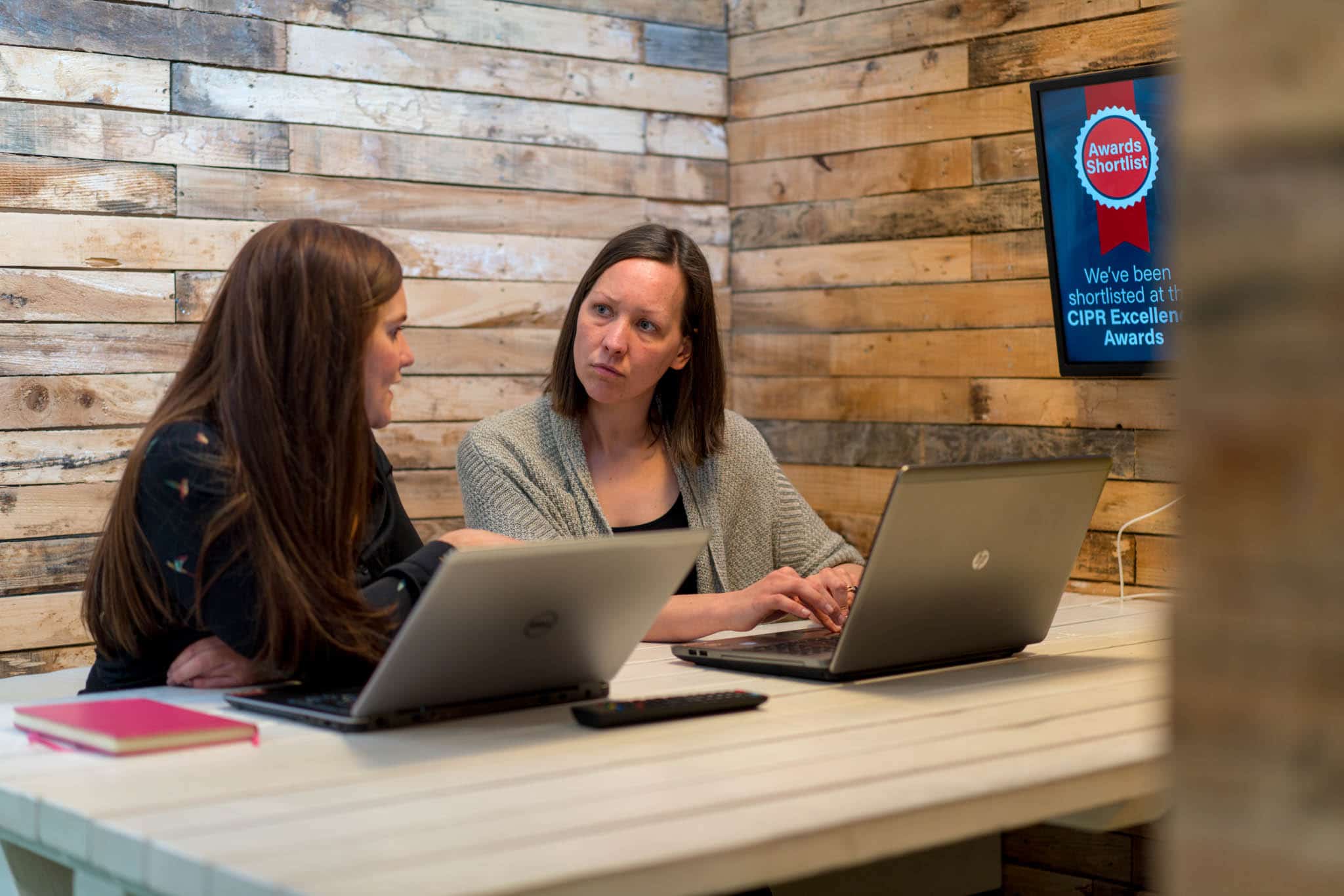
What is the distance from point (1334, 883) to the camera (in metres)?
0.65

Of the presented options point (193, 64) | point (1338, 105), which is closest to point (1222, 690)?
point (1338, 105)

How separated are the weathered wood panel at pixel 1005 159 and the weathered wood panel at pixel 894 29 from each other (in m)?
0.23

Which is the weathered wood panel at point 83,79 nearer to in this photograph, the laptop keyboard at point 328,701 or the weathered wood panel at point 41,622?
the weathered wood panel at point 41,622

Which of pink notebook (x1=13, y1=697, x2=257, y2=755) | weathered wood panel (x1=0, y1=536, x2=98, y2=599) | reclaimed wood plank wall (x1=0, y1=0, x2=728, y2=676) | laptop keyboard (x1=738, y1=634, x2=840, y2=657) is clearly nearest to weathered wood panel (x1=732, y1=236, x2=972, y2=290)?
reclaimed wood plank wall (x1=0, y1=0, x2=728, y2=676)

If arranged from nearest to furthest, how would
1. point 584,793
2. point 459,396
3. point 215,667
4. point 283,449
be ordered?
point 584,793 → point 283,449 → point 215,667 → point 459,396

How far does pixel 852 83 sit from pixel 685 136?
18.1 inches

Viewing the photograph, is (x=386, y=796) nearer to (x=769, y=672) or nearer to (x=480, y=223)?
(x=769, y=672)

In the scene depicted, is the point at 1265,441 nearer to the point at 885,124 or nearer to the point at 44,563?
the point at 44,563

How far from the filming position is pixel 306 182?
3.25 meters

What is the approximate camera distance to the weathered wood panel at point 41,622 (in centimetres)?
288

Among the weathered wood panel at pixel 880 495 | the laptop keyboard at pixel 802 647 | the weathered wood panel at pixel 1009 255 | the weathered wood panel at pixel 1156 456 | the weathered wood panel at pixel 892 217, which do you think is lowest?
the laptop keyboard at pixel 802 647

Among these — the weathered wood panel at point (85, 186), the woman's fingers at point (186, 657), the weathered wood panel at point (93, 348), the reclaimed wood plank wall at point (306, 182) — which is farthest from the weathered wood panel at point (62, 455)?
the woman's fingers at point (186, 657)

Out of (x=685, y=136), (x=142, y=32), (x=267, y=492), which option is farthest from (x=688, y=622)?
(x=685, y=136)

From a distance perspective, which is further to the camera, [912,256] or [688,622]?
[912,256]
